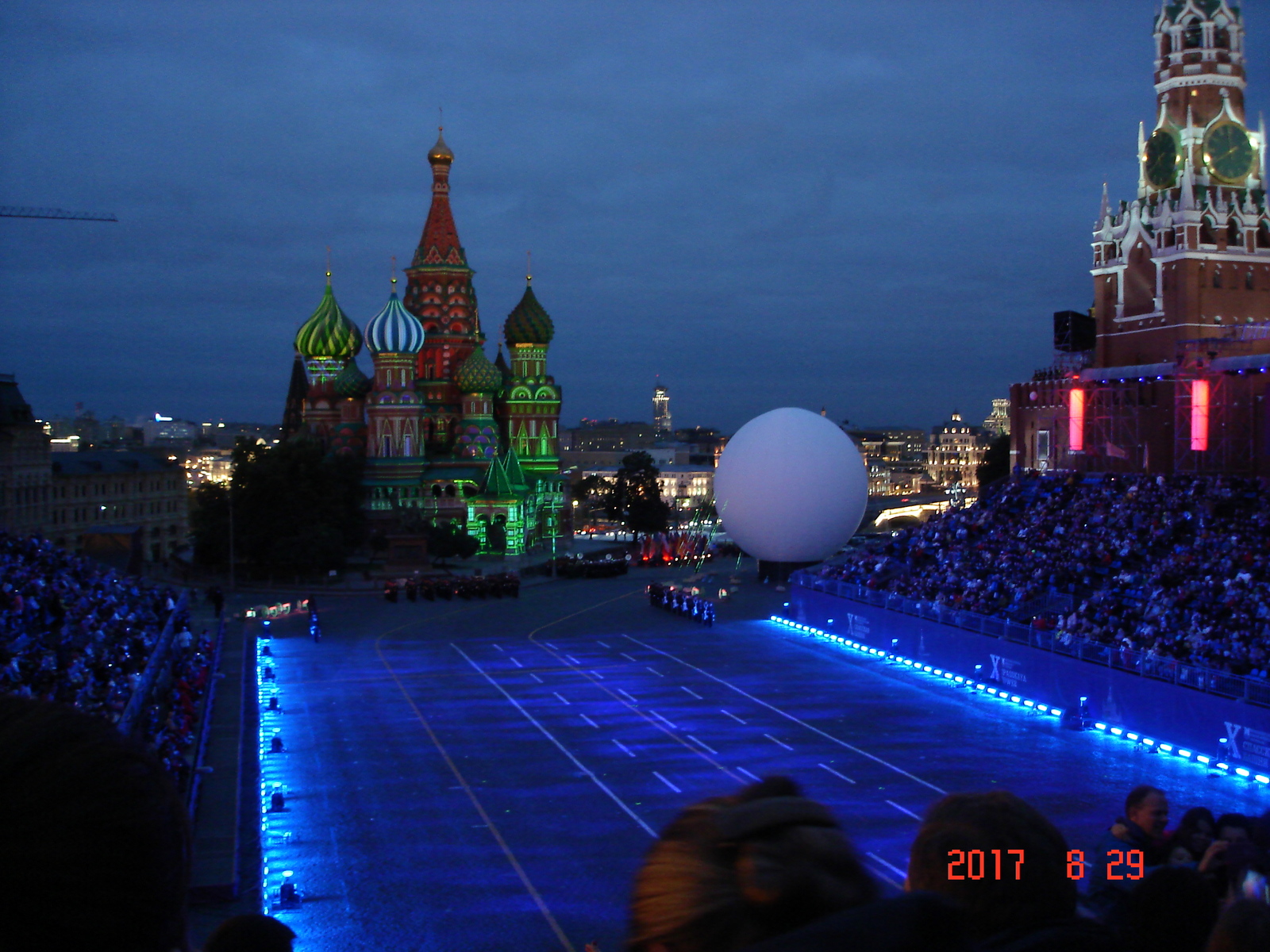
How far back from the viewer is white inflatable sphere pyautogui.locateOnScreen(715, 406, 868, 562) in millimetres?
51656

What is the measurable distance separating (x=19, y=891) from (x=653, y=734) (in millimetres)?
24438

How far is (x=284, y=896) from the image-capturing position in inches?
637

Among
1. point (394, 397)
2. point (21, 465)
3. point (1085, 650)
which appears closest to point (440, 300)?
point (394, 397)

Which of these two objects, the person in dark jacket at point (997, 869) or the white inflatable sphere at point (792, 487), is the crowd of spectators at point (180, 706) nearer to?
the person in dark jacket at point (997, 869)

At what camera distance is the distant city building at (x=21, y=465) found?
61281 mm

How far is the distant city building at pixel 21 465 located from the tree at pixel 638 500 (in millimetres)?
34652

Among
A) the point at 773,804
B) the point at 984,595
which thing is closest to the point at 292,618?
the point at 984,595

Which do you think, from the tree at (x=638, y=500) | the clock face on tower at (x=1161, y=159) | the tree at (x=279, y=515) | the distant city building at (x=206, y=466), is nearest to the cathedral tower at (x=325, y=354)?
the tree at (x=279, y=515)

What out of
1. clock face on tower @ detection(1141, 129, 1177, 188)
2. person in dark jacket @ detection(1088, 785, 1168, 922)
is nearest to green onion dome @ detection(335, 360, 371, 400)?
clock face on tower @ detection(1141, 129, 1177, 188)

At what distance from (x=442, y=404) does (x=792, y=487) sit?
32.1m

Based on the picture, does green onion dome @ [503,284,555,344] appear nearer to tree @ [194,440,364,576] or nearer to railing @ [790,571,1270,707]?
tree @ [194,440,364,576]

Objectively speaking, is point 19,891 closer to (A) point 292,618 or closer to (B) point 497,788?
(B) point 497,788

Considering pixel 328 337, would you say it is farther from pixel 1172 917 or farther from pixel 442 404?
pixel 1172 917

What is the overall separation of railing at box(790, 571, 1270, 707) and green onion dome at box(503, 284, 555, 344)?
41868mm
